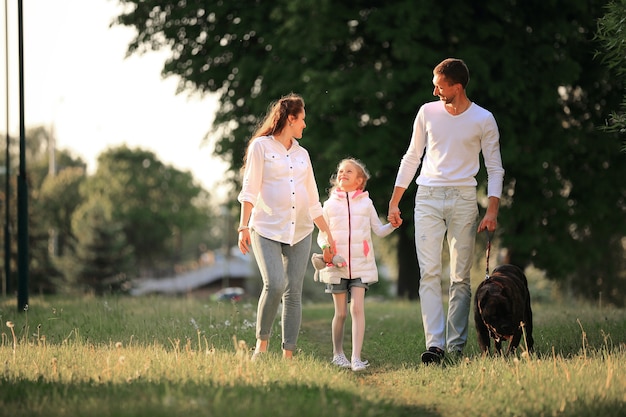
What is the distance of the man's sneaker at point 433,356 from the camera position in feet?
27.3

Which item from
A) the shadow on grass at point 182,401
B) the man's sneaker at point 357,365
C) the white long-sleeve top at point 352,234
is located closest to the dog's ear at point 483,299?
the white long-sleeve top at point 352,234

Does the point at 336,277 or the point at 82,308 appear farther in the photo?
the point at 82,308

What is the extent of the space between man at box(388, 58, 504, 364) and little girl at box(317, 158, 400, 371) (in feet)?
0.96

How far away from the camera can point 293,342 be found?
804 centimetres

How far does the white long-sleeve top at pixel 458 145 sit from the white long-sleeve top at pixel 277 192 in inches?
40.3

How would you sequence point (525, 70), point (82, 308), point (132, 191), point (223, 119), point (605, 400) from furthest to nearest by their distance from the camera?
point (132, 191)
point (223, 119)
point (525, 70)
point (82, 308)
point (605, 400)

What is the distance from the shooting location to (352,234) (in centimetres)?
859

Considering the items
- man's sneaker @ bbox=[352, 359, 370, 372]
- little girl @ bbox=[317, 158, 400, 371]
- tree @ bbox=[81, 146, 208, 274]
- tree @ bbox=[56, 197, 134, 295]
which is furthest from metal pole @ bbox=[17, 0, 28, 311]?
tree @ bbox=[81, 146, 208, 274]

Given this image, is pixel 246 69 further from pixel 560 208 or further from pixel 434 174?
pixel 434 174

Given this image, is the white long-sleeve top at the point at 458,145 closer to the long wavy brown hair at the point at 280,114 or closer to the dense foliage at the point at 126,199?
the long wavy brown hair at the point at 280,114

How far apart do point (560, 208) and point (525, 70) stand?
306 cm

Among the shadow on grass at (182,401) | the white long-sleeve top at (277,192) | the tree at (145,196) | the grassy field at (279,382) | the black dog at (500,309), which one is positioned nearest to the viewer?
the shadow on grass at (182,401)

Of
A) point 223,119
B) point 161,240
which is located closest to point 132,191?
point 161,240

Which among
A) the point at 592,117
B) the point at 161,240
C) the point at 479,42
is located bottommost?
the point at 161,240
